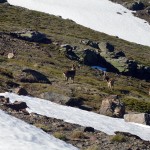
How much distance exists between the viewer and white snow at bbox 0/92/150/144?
25453 millimetres

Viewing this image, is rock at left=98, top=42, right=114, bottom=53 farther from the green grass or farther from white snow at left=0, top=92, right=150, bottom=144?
white snow at left=0, top=92, right=150, bottom=144

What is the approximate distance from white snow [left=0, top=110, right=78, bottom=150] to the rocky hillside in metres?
1.65

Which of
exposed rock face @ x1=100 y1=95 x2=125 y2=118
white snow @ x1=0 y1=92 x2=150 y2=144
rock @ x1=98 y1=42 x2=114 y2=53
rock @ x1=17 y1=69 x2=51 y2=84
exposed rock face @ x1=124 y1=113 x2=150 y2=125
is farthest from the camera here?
rock @ x1=98 y1=42 x2=114 y2=53

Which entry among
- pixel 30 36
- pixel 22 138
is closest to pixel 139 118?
pixel 22 138

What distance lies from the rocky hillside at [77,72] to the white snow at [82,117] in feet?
5.81

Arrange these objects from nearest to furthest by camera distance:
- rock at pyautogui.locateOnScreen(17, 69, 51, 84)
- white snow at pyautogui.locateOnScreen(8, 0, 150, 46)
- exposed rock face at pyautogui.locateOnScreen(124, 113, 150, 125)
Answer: exposed rock face at pyautogui.locateOnScreen(124, 113, 150, 125) < rock at pyautogui.locateOnScreen(17, 69, 51, 84) < white snow at pyautogui.locateOnScreen(8, 0, 150, 46)

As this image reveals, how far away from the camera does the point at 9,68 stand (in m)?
41.8

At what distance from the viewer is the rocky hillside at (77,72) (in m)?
26.8

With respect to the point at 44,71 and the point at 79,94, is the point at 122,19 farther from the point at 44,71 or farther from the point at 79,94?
the point at 79,94

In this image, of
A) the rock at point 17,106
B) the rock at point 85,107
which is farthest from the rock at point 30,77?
the rock at point 17,106

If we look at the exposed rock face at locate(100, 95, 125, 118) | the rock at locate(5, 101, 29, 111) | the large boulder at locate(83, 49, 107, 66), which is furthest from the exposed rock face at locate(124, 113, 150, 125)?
the large boulder at locate(83, 49, 107, 66)

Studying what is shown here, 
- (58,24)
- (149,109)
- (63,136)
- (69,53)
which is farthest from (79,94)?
(58,24)

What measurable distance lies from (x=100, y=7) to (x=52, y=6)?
15313mm

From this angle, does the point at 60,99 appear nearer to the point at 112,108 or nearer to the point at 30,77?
the point at 112,108
